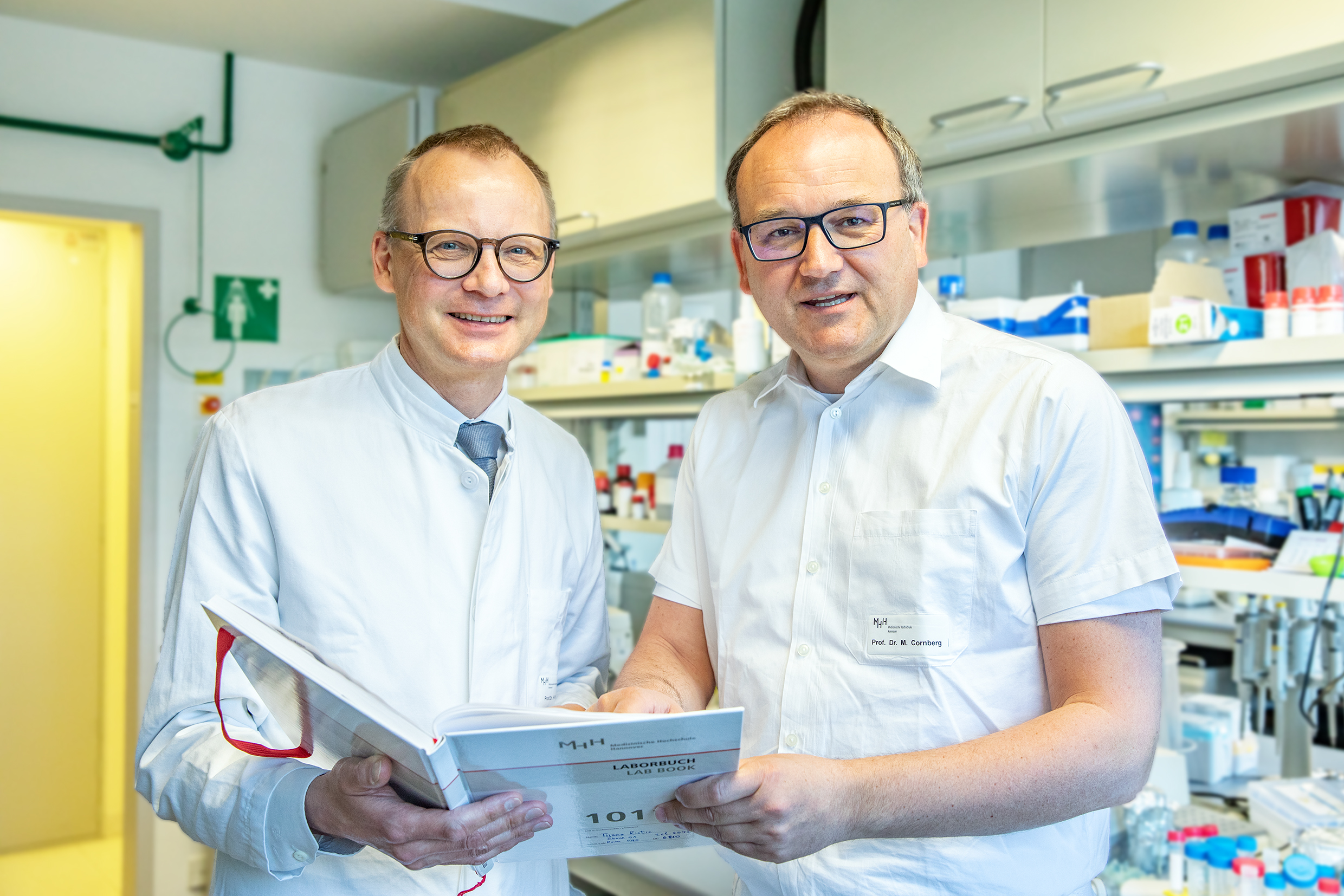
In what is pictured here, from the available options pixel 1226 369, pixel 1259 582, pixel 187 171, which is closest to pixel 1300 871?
pixel 1259 582

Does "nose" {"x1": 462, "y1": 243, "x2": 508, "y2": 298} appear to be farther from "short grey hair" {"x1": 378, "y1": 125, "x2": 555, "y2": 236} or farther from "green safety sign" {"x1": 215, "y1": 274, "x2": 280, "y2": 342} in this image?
"green safety sign" {"x1": 215, "y1": 274, "x2": 280, "y2": 342}

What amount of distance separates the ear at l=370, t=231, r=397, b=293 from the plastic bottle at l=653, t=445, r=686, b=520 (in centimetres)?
131

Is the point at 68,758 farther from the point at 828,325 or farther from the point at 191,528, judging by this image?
the point at 828,325

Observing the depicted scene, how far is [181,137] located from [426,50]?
80 centimetres

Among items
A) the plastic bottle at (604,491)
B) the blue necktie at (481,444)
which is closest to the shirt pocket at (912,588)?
the blue necktie at (481,444)

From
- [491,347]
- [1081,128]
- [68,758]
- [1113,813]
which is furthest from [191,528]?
[68,758]

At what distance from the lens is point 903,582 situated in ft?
3.55

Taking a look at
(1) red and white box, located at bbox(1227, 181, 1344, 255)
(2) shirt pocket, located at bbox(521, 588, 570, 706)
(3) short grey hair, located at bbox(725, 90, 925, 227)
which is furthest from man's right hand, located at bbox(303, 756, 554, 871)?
(1) red and white box, located at bbox(1227, 181, 1344, 255)

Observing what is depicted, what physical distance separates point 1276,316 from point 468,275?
3.90 feet

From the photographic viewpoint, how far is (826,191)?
3.62 ft

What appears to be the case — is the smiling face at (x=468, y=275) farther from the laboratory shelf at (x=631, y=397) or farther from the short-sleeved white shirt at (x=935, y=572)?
the laboratory shelf at (x=631, y=397)

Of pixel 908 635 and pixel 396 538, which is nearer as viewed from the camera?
pixel 908 635

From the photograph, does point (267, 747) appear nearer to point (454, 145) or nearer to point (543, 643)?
point (543, 643)

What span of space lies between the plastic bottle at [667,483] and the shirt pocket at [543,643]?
1.20 m
